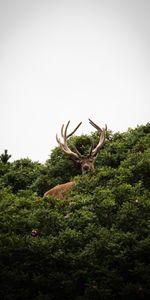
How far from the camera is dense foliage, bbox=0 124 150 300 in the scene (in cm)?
889

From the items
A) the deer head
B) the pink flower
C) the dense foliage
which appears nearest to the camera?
the dense foliage

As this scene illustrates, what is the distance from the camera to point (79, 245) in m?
9.59

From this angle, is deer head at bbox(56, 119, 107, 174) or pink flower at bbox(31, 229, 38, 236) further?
deer head at bbox(56, 119, 107, 174)

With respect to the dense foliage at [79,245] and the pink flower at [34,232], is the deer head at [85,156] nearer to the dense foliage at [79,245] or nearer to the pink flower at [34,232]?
the dense foliage at [79,245]

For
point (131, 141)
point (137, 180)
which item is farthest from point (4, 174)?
point (137, 180)

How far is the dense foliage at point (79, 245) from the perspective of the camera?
889 cm

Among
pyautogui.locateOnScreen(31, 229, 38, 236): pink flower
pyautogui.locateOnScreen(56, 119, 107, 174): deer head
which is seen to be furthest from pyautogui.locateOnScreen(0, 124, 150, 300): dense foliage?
pyautogui.locateOnScreen(56, 119, 107, 174): deer head

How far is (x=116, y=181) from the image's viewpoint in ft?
39.1

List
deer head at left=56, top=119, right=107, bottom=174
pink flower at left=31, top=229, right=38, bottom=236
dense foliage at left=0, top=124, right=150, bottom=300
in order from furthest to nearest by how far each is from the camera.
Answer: deer head at left=56, top=119, right=107, bottom=174
pink flower at left=31, top=229, right=38, bottom=236
dense foliage at left=0, top=124, right=150, bottom=300

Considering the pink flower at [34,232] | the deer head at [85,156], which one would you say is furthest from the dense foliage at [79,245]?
the deer head at [85,156]

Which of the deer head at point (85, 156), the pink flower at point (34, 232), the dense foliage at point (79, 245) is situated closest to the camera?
the dense foliage at point (79, 245)

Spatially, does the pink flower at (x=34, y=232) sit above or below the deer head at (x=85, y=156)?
below

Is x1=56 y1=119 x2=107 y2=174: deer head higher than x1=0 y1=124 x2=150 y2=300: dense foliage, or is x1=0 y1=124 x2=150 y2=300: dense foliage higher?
x1=56 y1=119 x2=107 y2=174: deer head

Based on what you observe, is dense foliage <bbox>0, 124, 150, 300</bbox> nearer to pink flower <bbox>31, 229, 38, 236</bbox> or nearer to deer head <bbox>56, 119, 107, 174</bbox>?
pink flower <bbox>31, 229, 38, 236</bbox>
